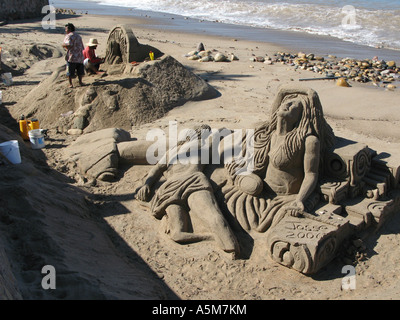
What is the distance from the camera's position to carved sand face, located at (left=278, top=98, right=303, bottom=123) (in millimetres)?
4703

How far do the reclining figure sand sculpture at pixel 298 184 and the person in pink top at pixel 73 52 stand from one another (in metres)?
4.62

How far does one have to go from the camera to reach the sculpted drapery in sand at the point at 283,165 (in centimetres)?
472

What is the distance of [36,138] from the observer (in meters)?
7.29

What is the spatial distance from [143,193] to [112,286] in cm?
190

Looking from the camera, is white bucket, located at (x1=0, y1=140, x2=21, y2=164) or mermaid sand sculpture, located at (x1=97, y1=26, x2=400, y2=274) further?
white bucket, located at (x1=0, y1=140, x2=21, y2=164)

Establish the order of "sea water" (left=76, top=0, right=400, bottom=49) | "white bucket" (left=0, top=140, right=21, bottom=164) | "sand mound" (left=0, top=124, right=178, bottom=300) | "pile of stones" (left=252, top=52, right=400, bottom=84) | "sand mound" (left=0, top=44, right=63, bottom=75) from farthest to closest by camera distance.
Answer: "sea water" (left=76, top=0, right=400, bottom=49), "sand mound" (left=0, top=44, right=63, bottom=75), "pile of stones" (left=252, top=52, right=400, bottom=84), "white bucket" (left=0, top=140, right=21, bottom=164), "sand mound" (left=0, top=124, right=178, bottom=300)

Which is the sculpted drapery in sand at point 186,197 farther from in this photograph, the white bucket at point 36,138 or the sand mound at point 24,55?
the sand mound at point 24,55

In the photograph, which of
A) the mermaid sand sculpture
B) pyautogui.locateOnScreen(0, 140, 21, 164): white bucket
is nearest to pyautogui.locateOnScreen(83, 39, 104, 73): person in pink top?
pyautogui.locateOnScreen(0, 140, 21, 164): white bucket

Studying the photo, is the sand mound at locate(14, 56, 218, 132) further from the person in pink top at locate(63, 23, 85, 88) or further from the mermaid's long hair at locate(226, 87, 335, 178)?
the mermaid's long hair at locate(226, 87, 335, 178)

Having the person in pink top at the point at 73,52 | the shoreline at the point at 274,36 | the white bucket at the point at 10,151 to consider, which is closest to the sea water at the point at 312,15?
the shoreline at the point at 274,36

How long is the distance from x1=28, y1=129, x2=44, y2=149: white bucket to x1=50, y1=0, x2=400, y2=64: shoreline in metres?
11.4

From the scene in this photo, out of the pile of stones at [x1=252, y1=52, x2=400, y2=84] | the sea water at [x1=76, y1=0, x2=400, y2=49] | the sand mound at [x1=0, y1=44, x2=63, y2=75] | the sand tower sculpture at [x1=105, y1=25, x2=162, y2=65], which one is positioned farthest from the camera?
the sea water at [x1=76, y1=0, x2=400, y2=49]

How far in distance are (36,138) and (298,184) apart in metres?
4.75

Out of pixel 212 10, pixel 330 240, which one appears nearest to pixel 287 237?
pixel 330 240
